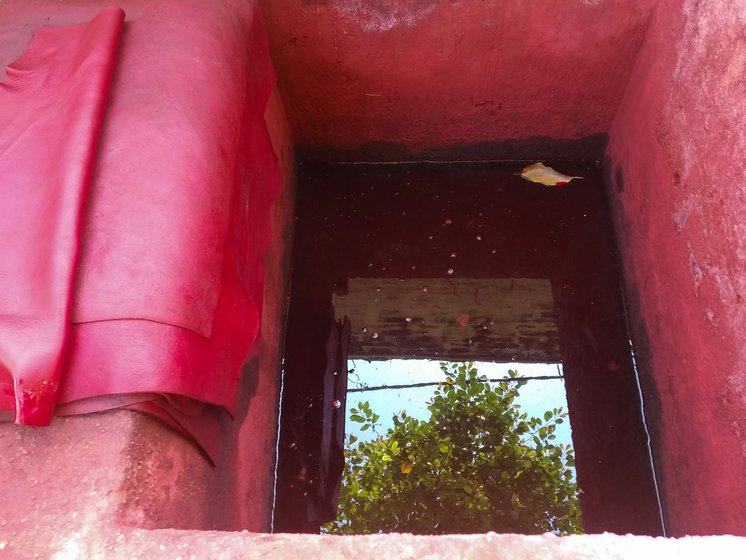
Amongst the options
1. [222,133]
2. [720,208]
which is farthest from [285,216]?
[720,208]

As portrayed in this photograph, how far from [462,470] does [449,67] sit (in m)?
1.47

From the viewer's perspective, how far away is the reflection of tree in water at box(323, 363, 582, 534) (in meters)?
2.03

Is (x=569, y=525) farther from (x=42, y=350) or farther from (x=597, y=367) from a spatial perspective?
(x=42, y=350)

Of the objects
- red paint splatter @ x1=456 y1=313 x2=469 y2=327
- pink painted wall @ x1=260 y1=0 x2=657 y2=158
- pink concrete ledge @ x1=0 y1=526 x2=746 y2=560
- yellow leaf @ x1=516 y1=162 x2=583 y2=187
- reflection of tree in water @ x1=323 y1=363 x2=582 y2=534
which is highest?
pink painted wall @ x1=260 y1=0 x2=657 y2=158

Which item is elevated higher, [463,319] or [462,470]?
[463,319]

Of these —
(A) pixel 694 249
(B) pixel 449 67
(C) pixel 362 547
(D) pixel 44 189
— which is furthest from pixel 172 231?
(A) pixel 694 249

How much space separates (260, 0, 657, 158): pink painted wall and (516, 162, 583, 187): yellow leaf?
5.8 inches

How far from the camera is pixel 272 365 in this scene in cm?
216

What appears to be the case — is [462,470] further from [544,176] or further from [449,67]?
[449,67]

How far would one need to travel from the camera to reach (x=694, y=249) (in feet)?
5.71

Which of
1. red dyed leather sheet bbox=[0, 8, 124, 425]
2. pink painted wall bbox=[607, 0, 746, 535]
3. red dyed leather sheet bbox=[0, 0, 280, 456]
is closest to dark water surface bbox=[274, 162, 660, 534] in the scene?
pink painted wall bbox=[607, 0, 746, 535]

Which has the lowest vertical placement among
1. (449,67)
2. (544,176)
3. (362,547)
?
(362,547)

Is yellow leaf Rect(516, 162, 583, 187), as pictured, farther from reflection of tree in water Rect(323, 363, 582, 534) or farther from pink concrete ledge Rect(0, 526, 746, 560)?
pink concrete ledge Rect(0, 526, 746, 560)

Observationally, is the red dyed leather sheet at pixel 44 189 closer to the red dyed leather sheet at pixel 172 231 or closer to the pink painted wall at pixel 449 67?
the red dyed leather sheet at pixel 172 231
